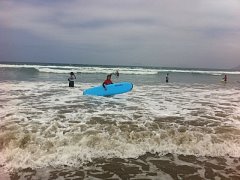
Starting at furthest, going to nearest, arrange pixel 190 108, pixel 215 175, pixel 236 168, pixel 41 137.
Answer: pixel 190 108
pixel 41 137
pixel 236 168
pixel 215 175

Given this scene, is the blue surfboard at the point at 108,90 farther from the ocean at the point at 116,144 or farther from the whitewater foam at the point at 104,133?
the ocean at the point at 116,144

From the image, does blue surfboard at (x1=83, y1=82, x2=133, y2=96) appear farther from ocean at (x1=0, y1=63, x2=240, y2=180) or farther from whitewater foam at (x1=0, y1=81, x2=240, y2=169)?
ocean at (x1=0, y1=63, x2=240, y2=180)

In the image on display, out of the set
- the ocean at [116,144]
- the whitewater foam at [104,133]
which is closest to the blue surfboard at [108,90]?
the whitewater foam at [104,133]

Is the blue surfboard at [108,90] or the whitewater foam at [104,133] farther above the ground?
the blue surfboard at [108,90]

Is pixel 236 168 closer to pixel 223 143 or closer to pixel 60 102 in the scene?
pixel 223 143

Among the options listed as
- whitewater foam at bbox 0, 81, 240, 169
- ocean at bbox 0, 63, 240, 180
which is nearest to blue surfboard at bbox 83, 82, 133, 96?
whitewater foam at bbox 0, 81, 240, 169

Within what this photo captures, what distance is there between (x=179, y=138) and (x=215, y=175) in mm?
2638

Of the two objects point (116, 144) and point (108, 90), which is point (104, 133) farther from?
point (108, 90)

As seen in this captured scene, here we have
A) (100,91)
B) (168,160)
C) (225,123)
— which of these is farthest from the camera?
(100,91)

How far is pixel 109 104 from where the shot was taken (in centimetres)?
1593

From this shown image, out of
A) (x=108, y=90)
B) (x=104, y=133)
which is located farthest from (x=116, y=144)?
(x=108, y=90)

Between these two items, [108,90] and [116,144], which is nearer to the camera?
[116,144]

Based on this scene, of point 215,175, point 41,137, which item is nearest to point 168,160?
point 215,175

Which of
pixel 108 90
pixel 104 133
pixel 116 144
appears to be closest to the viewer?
pixel 116 144
